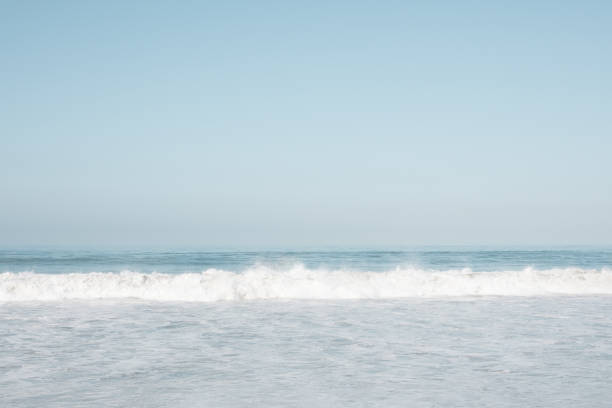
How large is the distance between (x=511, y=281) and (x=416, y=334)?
944 cm

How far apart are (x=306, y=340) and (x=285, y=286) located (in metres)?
7.12

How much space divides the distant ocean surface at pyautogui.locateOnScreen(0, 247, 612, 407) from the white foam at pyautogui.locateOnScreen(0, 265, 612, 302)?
5 cm

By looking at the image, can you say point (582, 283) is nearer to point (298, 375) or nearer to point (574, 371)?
point (574, 371)

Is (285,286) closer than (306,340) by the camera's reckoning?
No

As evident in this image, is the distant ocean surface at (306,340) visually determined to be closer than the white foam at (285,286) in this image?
Yes

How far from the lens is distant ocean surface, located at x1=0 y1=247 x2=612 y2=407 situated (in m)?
6.21

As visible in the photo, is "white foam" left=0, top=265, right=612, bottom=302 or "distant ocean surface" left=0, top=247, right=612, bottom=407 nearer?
"distant ocean surface" left=0, top=247, right=612, bottom=407

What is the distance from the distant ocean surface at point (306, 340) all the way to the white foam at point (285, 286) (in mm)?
53

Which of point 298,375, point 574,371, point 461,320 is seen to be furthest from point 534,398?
point 461,320

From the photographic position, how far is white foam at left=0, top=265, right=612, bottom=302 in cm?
1561

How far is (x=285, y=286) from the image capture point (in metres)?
16.4

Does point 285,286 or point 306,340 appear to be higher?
point 285,286

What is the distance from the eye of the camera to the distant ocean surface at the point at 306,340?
6.21 metres

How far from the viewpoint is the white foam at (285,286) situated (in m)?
15.6
